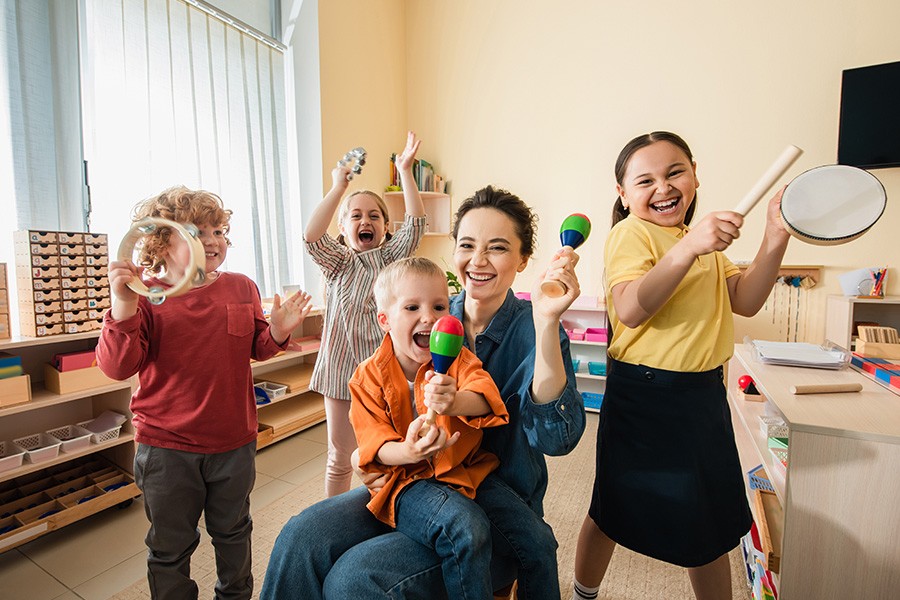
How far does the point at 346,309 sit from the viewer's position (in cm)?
199

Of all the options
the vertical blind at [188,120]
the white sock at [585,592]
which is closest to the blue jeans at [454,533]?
the white sock at [585,592]

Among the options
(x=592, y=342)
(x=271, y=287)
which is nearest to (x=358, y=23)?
(x=271, y=287)

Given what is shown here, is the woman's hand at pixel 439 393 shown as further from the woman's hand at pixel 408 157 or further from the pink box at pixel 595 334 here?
the pink box at pixel 595 334

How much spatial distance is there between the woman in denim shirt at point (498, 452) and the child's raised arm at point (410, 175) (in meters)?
0.64

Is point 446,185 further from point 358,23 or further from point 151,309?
point 151,309

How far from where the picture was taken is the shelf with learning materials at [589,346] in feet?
11.6

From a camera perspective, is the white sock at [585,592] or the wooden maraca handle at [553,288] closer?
the wooden maraca handle at [553,288]

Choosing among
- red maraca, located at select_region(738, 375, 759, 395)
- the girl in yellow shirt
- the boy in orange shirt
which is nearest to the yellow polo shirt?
the girl in yellow shirt

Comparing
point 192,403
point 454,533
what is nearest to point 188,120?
point 192,403

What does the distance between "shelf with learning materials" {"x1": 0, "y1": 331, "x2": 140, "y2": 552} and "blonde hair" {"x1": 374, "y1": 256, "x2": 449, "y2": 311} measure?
1727 millimetres

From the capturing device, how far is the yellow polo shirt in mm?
1120

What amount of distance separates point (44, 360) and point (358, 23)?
10.4ft

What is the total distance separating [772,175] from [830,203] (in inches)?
A: 8.1

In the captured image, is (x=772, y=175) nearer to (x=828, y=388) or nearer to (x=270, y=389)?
(x=828, y=388)
